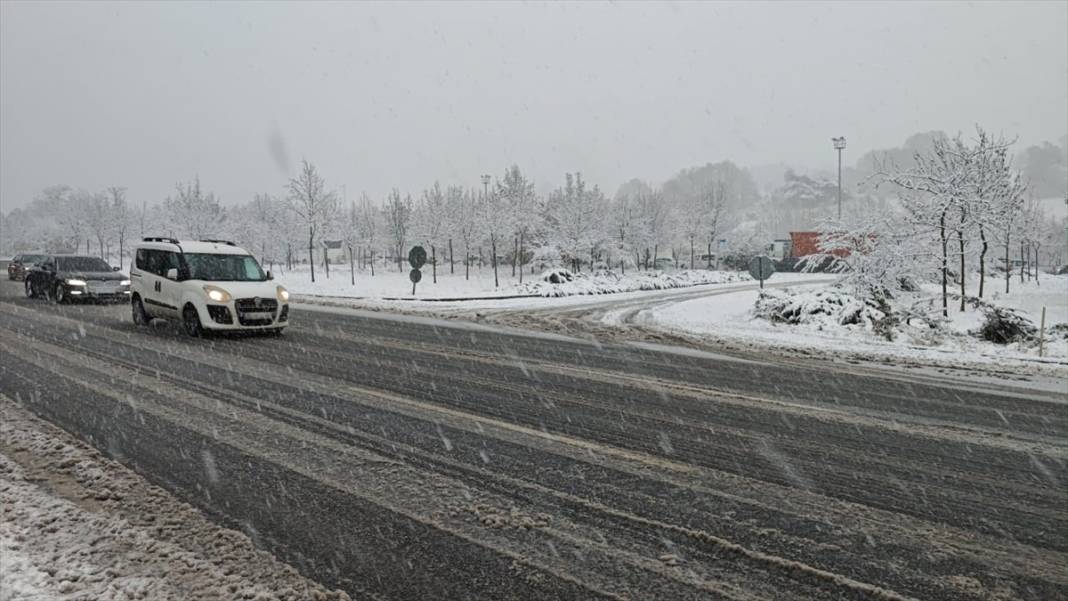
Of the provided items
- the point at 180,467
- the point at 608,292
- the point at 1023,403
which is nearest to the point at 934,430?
the point at 1023,403

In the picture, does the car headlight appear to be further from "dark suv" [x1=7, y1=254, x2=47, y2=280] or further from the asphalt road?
"dark suv" [x1=7, y1=254, x2=47, y2=280]

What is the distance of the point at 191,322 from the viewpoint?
11.5 m

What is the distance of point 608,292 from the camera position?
32562mm

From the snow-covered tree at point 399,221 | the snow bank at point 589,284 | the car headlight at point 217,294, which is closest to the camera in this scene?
the car headlight at point 217,294

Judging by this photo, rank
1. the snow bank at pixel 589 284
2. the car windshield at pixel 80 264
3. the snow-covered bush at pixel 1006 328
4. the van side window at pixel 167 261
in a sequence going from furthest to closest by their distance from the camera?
the snow bank at pixel 589 284 → the car windshield at pixel 80 264 → the snow-covered bush at pixel 1006 328 → the van side window at pixel 167 261

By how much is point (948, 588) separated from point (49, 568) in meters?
4.44

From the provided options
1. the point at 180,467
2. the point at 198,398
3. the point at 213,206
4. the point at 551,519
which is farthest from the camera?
the point at 213,206

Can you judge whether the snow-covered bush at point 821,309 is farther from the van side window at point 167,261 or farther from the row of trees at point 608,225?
the van side window at point 167,261

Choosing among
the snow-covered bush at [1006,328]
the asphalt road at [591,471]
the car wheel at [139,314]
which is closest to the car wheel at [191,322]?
the car wheel at [139,314]

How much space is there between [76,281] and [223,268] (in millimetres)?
8766

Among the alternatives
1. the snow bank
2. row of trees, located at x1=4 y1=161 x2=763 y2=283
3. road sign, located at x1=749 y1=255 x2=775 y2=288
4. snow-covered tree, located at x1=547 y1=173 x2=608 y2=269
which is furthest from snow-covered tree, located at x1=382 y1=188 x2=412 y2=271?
road sign, located at x1=749 y1=255 x2=775 y2=288

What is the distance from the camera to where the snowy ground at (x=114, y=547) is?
279 centimetres

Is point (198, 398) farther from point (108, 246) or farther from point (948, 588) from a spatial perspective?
point (108, 246)

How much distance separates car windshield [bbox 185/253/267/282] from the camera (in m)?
11.9
